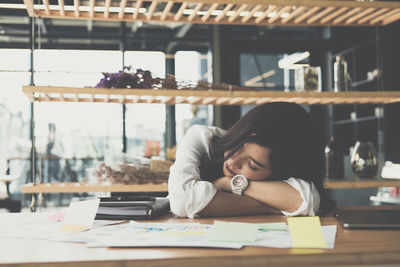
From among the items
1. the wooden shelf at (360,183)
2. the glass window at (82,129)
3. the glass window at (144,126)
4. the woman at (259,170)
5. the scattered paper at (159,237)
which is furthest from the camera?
the glass window at (144,126)

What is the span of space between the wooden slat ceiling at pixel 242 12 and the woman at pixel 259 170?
865 mm

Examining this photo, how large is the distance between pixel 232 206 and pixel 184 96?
1.10m

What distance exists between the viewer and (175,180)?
161 centimetres

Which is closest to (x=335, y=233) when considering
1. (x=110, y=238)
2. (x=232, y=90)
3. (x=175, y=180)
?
(x=110, y=238)

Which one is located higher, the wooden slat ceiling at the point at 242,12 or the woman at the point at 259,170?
the wooden slat ceiling at the point at 242,12

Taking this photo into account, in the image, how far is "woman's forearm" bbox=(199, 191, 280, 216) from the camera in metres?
1.48

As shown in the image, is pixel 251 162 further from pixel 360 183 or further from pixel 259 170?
pixel 360 183

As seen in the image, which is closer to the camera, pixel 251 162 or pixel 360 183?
pixel 251 162

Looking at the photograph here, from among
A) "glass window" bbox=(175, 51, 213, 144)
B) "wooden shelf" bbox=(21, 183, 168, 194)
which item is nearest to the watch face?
"wooden shelf" bbox=(21, 183, 168, 194)

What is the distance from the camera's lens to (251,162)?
163cm

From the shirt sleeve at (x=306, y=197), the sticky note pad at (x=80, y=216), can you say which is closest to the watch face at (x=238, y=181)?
the shirt sleeve at (x=306, y=197)

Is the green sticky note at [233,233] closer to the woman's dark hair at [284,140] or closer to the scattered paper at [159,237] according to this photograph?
the scattered paper at [159,237]

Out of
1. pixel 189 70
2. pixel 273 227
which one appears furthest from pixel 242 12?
pixel 189 70

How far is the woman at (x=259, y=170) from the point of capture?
1505 mm
